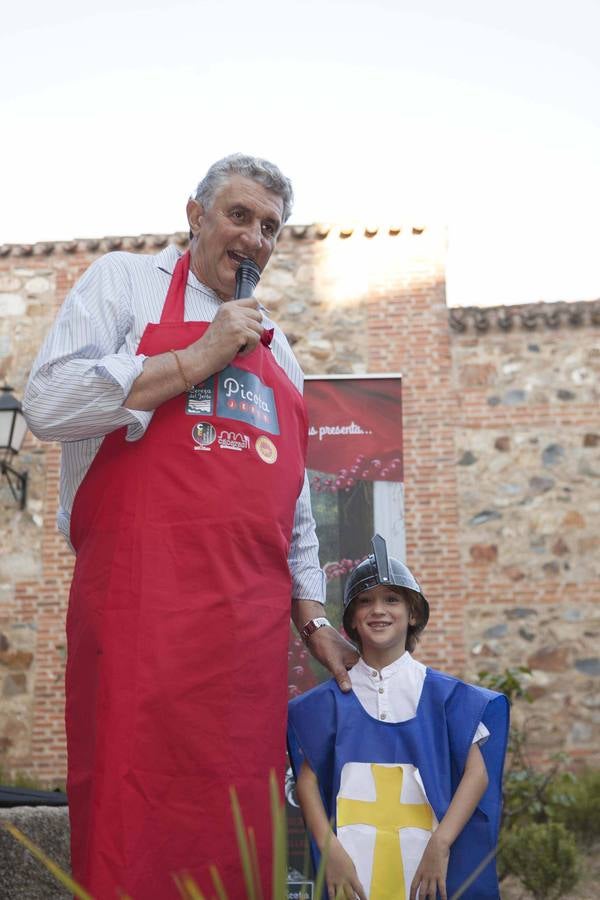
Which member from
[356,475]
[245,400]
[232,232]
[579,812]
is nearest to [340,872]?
[245,400]

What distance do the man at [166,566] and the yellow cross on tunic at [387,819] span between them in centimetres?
50

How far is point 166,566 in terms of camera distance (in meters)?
1.91

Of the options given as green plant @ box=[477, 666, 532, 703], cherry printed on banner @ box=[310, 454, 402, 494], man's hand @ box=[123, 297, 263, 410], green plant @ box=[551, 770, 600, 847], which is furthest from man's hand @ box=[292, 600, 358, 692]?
green plant @ box=[551, 770, 600, 847]

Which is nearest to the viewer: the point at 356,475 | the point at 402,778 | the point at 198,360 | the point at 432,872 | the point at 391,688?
the point at 198,360

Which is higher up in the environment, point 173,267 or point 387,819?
point 173,267

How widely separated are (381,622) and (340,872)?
0.66 metres

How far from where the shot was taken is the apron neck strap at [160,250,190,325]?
2.18 meters

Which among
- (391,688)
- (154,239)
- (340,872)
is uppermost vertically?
(154,239)

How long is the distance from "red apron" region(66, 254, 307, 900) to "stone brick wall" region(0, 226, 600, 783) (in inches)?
258

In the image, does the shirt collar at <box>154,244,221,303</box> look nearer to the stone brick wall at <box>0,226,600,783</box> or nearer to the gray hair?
the gray hair

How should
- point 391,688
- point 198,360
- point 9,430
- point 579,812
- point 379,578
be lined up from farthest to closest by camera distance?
point 9,430, point 579,812, point 379,578, point 391,688, point 198,360

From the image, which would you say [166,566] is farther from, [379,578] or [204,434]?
[379,578]

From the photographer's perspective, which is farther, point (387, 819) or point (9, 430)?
point (9, 430)

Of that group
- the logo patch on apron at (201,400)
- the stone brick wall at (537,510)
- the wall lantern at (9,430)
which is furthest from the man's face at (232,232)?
the stone brick wall at (537,510)
